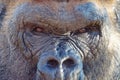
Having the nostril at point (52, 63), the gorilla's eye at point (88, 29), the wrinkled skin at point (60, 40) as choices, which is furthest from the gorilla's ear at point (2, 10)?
the nostril at point (52, 63)

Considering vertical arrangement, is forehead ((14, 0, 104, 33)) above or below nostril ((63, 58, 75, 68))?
above

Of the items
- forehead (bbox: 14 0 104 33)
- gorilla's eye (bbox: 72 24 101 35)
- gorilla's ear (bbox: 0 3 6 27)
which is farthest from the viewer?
gorilla's ear (bbox: 0 3 6 27)

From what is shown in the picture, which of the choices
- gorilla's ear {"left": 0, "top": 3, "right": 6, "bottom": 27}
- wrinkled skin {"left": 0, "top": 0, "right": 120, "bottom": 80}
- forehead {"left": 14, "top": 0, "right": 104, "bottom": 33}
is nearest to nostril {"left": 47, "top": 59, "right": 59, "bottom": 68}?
wrinkled skin {"left": 0, "top": 0, "right": 120, "bottom": 80}

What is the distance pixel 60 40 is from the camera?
5.11 m

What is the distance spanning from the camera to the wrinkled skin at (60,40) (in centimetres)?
494

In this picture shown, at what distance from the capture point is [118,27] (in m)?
5.63

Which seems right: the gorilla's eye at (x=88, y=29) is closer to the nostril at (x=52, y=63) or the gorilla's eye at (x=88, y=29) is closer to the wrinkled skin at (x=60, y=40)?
the wrinkled skin at (x=60, y=40)

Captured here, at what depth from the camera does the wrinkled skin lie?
4.94 metres

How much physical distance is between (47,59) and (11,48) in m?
0.65

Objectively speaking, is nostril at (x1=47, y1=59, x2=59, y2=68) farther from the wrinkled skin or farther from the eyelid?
the eyelid

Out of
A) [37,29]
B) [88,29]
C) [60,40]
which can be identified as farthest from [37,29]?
[88,29]

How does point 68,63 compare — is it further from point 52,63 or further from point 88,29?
point 88,29

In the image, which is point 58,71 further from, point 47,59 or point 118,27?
point 118,27

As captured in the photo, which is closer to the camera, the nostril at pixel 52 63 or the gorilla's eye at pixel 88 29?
the nostril at pixel 52 63
